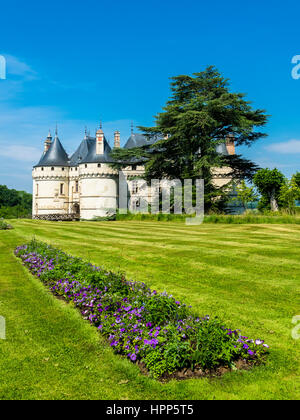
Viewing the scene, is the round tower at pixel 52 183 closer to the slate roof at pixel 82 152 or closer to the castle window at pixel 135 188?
the slate roof at pixel 82 152

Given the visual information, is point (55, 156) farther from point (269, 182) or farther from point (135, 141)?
point (269, 182)

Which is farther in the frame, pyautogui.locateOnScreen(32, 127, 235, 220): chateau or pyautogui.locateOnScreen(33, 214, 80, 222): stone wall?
pyautogui.locateOnScreen(33, 214, 80, 222): stone wall

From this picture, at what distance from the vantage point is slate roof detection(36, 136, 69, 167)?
157ft

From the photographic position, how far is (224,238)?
13086 millimetres

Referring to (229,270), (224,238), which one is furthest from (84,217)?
(229,270)

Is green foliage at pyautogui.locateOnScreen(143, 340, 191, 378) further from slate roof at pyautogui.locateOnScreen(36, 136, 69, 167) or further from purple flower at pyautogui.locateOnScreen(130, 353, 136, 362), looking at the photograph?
slate roof at pyautogui.locateOnScreen(36, 136, 69, 167)

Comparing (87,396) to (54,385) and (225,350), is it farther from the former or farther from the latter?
(225,350)

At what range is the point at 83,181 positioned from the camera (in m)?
43.7

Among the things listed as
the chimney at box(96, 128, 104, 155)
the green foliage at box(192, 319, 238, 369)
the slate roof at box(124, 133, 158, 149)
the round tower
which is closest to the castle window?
the slate roof at box(124, 133, 158, 149)

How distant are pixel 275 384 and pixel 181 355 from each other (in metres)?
0.96

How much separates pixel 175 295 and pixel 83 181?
3895 cm

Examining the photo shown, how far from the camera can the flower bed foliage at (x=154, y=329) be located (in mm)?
3732

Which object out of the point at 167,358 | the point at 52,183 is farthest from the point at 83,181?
the point at 167,358

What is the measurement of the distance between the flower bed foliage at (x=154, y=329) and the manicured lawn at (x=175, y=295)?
177 millimetres
